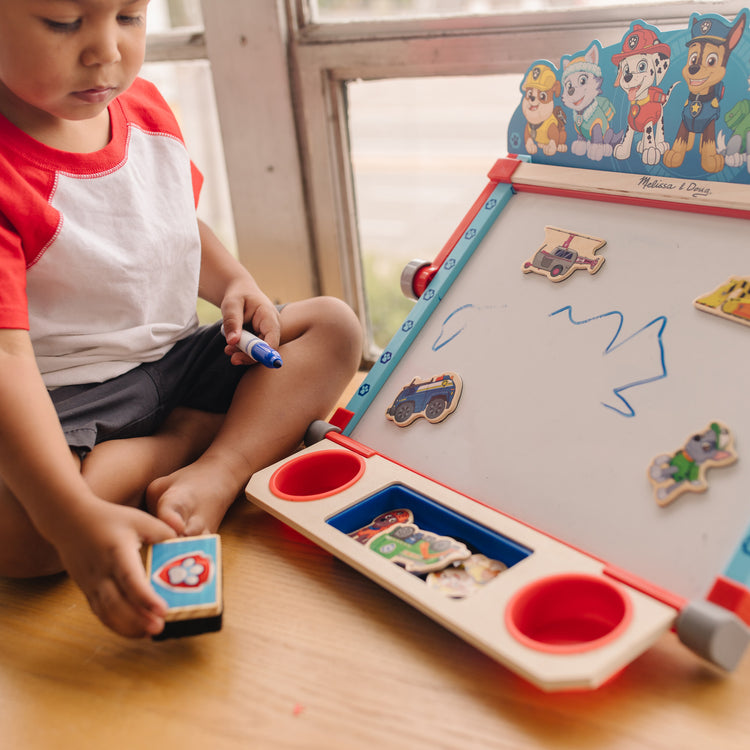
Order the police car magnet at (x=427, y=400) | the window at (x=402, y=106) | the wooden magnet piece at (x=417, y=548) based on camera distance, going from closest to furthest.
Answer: the wooden magnet piece at (x=417, y=548) → the police car magnet at (x=427, y=400) → the window at (x=402, y=106)

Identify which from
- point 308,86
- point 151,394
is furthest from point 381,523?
point 308,86

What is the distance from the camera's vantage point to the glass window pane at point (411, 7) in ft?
2.88

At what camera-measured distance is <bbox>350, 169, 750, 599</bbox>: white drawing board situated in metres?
0.53

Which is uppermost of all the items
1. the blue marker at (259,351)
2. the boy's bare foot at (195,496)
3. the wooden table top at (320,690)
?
the blue marker at (259,351)

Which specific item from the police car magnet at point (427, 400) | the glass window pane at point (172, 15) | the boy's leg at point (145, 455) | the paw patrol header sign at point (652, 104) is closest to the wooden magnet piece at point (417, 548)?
the police car magnet at point (427, 400)

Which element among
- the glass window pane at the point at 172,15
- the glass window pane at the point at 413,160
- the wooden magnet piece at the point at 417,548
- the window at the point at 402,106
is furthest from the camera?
the glass window pane at the point at 172,15

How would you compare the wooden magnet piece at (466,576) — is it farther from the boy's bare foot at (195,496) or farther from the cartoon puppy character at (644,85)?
the cartoon puppy character at (644,85)

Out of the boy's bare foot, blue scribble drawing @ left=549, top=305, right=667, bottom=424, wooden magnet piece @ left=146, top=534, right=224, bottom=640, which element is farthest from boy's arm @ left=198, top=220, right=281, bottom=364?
blue scribble drawing @ left=549, top=305, right=667, bottom=424

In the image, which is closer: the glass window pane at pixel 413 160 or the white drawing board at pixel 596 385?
the white drawing board at pixel 596 385

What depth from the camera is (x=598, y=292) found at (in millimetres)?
653

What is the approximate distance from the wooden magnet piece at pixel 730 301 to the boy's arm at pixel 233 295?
1.29 ft

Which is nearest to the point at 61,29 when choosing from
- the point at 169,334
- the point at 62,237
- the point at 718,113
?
the point at 62,237

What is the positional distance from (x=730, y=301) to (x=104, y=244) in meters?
0.51

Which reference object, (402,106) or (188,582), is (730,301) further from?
(402,106)
